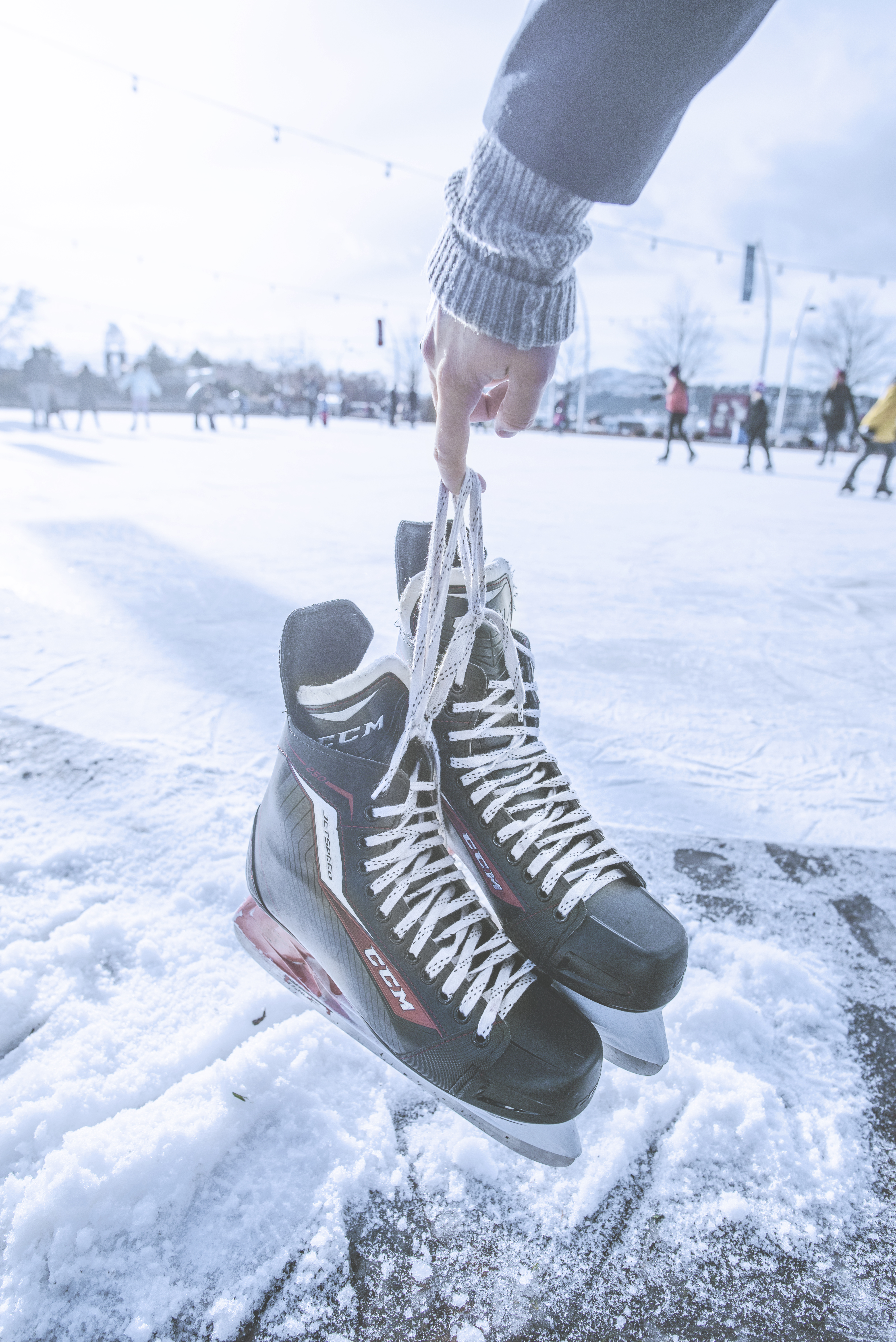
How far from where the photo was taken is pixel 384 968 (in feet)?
2.44

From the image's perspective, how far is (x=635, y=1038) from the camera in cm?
73

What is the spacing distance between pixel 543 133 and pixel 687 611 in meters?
2.04

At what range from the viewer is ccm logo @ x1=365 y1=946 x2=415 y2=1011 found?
72cm

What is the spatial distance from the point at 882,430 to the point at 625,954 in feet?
24.5

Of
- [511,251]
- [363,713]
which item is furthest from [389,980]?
[511,251]

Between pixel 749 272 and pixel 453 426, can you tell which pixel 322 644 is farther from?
pixel 749 272

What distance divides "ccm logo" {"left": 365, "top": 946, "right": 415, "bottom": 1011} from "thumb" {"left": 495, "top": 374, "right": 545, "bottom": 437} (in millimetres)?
552

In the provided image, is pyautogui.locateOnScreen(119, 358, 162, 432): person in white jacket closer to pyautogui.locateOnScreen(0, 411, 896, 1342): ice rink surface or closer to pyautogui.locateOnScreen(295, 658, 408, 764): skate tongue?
pyautogui.locateOnScreen(0, 411, 896, 1342): ice rink surface

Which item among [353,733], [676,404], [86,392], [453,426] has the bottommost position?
[353,733]

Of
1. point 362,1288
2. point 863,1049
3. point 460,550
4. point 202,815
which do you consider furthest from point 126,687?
point 863,1049

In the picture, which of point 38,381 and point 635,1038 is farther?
point 38,381

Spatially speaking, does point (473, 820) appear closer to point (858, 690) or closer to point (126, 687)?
point (126, 687)

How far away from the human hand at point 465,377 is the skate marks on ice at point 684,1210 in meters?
0.66

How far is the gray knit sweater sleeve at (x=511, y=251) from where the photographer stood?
0.69m
